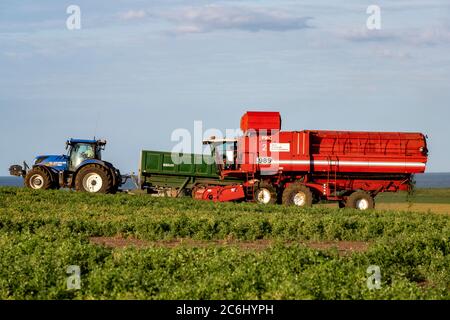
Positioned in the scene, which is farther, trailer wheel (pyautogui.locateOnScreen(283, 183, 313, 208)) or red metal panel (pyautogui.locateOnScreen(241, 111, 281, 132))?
red metal panel (pyautogui.locateOnScreen(241, 111, 281, 132))

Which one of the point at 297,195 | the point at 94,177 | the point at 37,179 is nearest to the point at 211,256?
the point at 297,195

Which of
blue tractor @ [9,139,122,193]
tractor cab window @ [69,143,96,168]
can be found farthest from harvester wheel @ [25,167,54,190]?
tractor cab window @ [69,143,96,168]

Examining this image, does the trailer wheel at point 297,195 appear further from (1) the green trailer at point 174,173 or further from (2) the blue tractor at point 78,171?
(2) the blue tractor at point 78,171

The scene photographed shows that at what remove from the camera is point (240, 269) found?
14.8m

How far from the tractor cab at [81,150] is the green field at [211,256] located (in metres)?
8.04

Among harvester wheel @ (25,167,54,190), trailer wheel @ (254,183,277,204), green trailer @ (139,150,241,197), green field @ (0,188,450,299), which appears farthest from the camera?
green trailer @ (139,150,241,197)

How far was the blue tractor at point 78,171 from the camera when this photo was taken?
3744 cm

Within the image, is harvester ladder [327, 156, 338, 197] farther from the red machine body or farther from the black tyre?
the black tyre

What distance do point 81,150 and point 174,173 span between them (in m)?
4.01

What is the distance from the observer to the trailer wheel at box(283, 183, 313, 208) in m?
36.5

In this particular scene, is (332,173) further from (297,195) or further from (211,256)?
(211,256)

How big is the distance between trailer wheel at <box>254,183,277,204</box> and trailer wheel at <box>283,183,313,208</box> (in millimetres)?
628

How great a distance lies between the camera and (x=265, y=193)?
37.2m
